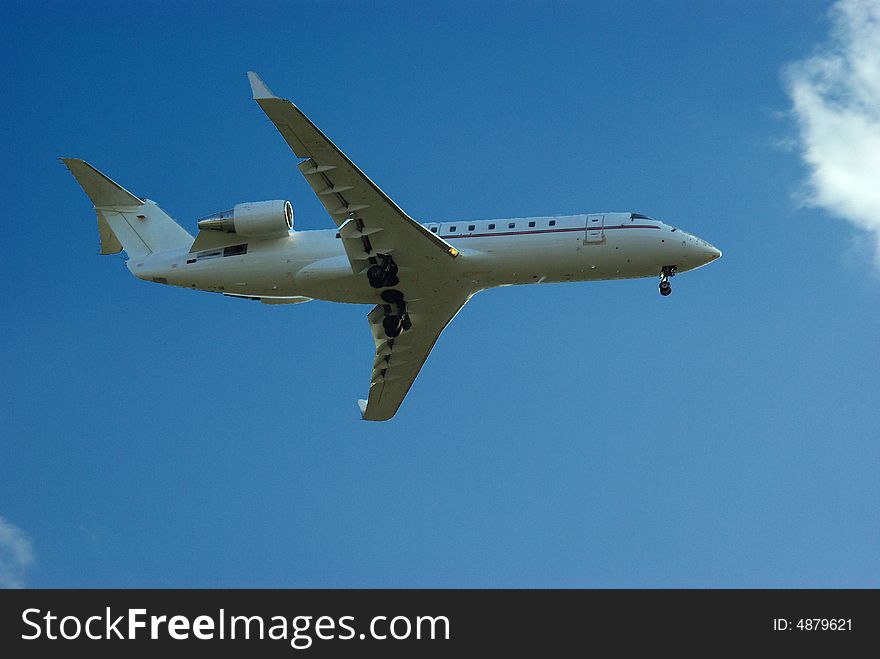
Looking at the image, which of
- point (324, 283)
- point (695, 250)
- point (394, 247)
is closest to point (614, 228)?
point (695, 250)

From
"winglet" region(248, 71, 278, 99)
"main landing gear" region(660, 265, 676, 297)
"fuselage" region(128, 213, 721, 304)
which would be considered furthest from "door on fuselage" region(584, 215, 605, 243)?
"winglet" region(248, 71, 278, 99)

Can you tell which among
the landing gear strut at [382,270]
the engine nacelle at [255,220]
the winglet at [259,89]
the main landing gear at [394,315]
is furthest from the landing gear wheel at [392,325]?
the winglet at [259,89]

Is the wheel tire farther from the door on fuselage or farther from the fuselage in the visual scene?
the door on fuselage

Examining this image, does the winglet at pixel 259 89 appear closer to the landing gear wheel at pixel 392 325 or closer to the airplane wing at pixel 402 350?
the airplane wing at pixel 402 350

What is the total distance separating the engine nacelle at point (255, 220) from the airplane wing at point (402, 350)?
445cm

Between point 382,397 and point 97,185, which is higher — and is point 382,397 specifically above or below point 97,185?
below

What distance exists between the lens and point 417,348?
4203cm

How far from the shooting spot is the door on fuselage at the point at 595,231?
122 ft

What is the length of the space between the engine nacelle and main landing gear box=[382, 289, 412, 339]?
3.92m

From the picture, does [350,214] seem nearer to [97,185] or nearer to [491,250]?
[491,250]

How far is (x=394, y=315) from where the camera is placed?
132 feet

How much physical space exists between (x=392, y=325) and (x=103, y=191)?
36.3 ft

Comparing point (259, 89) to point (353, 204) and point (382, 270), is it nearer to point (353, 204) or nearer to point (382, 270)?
point (353, 204)
